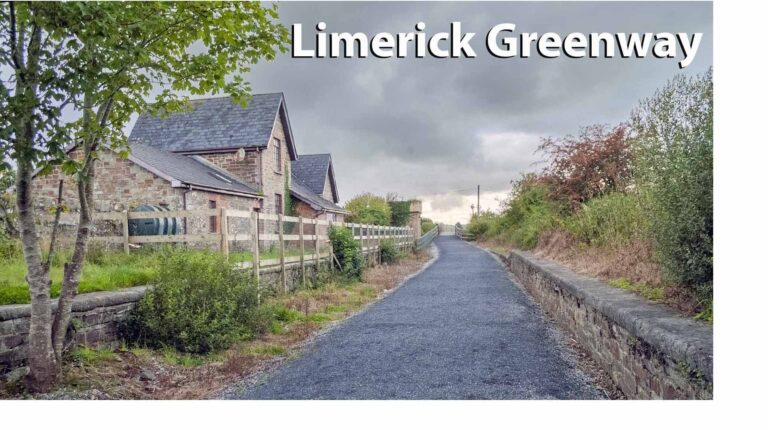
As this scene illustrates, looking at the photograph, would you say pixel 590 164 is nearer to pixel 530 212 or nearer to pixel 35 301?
pixel 530 212

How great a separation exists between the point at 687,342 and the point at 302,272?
7.69 meters

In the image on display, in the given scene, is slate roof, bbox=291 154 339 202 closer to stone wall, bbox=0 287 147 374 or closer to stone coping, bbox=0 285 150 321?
stone coping, bbox=0 285 150 321

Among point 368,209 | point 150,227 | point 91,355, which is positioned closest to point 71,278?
point 91,355

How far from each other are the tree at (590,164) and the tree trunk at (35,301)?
447 inches

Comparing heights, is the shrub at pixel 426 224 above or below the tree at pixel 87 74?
below

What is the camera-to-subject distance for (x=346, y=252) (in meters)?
11.7

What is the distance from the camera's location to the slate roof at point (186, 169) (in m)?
12.8

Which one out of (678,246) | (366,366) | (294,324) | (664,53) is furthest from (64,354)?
(664,53)

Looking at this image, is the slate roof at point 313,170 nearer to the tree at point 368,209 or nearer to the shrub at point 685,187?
the tree at point 368,209

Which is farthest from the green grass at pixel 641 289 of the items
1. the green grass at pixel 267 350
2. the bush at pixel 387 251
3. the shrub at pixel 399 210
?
the shrub at pixel 399 210

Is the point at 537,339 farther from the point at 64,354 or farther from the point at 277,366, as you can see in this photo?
the point at 64,354

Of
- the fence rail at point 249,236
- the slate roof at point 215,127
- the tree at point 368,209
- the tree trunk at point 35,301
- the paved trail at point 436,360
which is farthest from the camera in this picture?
the tree at point 368,209

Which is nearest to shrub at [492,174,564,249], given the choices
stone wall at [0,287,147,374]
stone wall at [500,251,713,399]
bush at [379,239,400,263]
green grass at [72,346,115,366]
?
bush at [379,239,400,263]

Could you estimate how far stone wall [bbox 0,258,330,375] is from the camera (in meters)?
3.64
